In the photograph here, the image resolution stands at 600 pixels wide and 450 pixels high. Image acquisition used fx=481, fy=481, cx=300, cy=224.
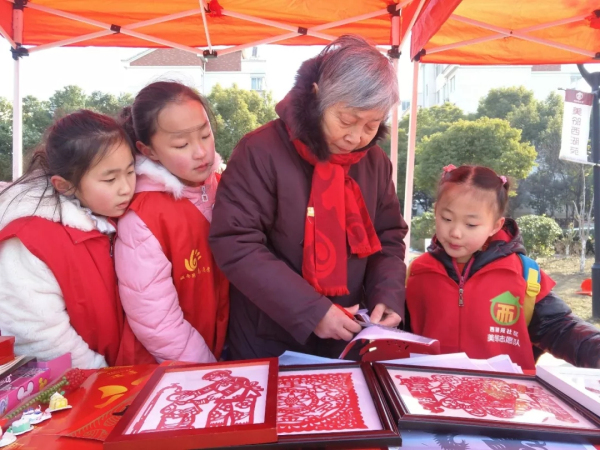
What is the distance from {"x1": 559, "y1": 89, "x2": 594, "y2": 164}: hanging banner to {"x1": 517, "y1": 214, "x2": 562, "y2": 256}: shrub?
2927 mm

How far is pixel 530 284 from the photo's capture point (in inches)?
57.8

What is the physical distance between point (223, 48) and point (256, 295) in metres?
2.77

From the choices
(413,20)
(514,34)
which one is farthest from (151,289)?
(514,34)

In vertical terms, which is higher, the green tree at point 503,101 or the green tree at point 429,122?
the green tree at point 503,101

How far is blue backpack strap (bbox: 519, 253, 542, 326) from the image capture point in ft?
4.80

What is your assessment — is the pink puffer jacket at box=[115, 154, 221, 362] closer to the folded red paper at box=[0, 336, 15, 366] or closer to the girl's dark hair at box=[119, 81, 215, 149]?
the girl's dark hair at box=[119, 81, 215, 149]

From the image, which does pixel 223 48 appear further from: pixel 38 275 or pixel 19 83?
pixel 38 275

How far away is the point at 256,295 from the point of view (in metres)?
1.15

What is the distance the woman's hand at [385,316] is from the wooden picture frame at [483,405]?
0.86 feet

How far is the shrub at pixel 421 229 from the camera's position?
8164mm

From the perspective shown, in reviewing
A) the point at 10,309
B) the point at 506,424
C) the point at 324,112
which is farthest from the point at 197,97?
the point at 506,424

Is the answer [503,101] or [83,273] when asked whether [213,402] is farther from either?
[503,101]

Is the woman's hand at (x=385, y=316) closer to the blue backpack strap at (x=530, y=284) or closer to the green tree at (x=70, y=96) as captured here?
the blue backpack strap at (x=530, y=284)

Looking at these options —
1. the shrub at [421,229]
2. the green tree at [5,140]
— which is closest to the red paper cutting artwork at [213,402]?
the green tree at [5,140]
